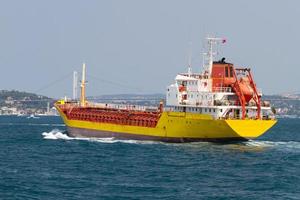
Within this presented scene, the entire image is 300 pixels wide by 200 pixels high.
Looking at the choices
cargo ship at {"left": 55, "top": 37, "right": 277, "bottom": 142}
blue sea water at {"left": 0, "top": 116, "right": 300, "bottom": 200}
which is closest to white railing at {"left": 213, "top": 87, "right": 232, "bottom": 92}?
cargo ship at {"left": 55, "top": 37, "right": 277, "bottom": 142}

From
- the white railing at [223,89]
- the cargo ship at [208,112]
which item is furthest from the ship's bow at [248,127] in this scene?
the white railing at [223,89]

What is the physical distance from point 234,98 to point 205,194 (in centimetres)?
2745

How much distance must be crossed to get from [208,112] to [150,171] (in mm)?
18384

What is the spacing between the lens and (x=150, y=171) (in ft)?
154

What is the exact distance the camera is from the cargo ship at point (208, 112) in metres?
62.3

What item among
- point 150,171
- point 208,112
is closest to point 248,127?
point 208,112

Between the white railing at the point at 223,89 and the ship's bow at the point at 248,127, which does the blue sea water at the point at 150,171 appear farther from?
the white railing at the point at 223,89

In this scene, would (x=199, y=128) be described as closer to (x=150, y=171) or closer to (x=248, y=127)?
(x=248, y=127)

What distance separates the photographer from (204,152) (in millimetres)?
57719

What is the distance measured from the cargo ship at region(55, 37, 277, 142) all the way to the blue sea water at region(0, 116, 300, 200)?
4.83 ft

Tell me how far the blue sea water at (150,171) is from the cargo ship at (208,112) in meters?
1.47

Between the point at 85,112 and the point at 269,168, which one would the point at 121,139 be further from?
the point at 269,168

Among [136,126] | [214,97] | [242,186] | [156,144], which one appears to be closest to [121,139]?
[136,126]

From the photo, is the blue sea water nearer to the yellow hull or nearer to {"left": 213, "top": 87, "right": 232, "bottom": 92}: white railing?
the yellow hull
